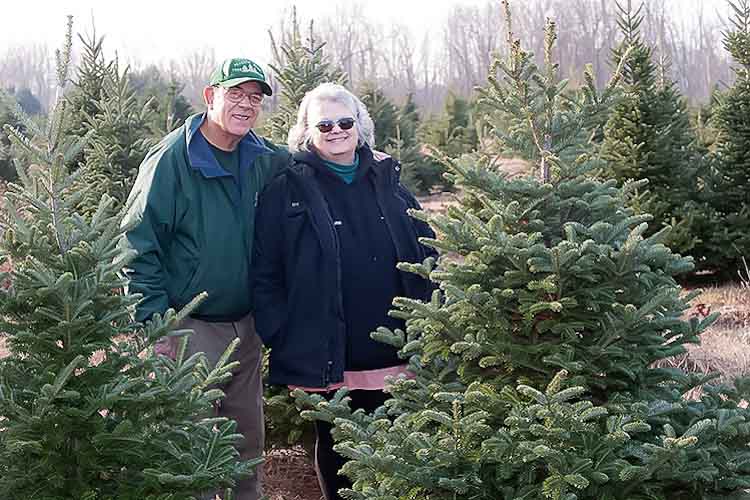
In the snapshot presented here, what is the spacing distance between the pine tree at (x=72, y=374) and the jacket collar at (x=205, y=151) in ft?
3.12

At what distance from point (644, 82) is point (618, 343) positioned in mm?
8475

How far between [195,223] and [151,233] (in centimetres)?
21

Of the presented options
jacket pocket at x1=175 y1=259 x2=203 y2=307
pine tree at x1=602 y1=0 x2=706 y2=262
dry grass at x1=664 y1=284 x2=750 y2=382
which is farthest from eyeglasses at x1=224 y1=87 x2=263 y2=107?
pine tree at x1=602 y1=0 x2=706 y2=262

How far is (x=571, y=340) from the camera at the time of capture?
296cm

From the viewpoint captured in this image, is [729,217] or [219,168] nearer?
[219,168]

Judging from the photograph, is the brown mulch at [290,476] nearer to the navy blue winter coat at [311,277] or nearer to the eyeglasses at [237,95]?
the navy blue winter coat at [311,277]

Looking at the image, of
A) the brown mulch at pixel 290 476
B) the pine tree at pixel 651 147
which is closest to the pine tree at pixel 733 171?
the pine tree at pixel 651 147

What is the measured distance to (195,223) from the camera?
12.7 feet

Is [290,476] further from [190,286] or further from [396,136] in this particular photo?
[396,136]

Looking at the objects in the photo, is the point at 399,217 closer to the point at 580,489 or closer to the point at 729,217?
the point at 580,489

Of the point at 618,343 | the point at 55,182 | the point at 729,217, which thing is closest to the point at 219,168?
the point at 55,182

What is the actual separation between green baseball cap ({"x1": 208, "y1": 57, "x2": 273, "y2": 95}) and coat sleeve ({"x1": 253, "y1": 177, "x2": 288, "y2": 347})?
1.81ft

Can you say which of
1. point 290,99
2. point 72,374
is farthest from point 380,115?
point 72,374

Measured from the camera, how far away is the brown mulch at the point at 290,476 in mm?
5367
